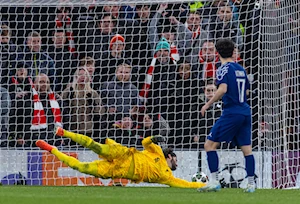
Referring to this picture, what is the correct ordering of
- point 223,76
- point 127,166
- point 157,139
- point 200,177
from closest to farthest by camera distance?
1. point 223,76
2. point 157,139
3. point 127,166
4. point 200,177

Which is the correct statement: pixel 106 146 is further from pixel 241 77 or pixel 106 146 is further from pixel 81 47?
pixel 81 47

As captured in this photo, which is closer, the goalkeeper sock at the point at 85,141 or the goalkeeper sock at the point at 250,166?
the goalkeeper sock at the point at 250,166

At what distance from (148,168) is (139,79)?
114 inches

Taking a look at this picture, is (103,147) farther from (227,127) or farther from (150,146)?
(227,127)

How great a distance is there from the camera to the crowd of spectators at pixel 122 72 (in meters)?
13.8

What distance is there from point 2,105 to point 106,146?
10.8 ft

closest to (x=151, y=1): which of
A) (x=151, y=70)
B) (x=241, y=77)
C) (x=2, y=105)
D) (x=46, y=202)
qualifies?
(x=151, y=70)

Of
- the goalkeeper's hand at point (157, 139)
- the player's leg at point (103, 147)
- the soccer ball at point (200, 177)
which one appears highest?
the goalkeeper's hand at point (157, 139)

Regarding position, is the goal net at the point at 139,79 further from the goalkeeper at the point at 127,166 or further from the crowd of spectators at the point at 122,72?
the goalkeeper at the point at 127,166

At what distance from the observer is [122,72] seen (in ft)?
45.4

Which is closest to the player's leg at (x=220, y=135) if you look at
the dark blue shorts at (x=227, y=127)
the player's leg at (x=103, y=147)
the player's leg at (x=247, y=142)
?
the dark blue shorts at (x=227, y=127)

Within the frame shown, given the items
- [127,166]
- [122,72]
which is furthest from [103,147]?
[122,72]

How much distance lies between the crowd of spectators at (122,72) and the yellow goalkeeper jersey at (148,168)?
1955 millimetres

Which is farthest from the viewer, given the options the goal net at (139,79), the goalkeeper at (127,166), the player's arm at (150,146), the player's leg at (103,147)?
the goal net at (139,79)
